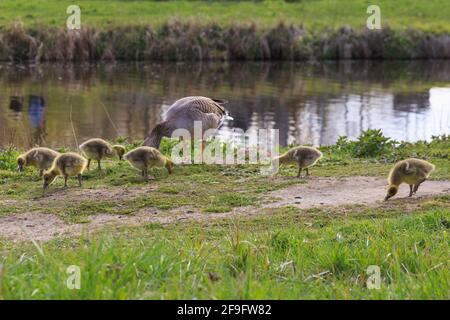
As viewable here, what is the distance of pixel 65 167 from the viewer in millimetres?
10672

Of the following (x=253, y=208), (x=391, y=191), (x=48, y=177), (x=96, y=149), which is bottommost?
(x=253, y=208)

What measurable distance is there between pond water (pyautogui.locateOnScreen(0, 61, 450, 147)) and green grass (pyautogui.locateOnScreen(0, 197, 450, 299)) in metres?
8.59

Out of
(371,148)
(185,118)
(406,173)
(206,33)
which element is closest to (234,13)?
(206,33)

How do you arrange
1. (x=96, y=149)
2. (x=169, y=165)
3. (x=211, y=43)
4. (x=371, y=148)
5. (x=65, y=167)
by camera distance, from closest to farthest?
(x=65, y=167) → (x=96, y=149) → (x=169, y=165) → (x=371, y=148) → (x=211, y=43)

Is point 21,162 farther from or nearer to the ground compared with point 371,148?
farther from the ground

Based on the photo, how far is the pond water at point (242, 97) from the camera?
20.0 m

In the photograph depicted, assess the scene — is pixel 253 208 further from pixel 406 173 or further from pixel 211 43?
pixel 211 43

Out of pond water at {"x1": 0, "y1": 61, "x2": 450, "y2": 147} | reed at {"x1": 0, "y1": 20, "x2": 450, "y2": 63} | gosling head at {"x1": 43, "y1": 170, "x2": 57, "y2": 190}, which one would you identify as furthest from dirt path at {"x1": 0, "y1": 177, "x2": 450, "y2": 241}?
reed at {"x1": 0, "y1": 20, "x2": 450, "y2": 63}

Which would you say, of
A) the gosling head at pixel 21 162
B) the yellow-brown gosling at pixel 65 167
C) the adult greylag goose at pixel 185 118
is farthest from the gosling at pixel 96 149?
the adult greylag goose at pixel 185 118

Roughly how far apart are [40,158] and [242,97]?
1522 centimetres

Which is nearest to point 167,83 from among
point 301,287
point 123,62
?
point 123,62

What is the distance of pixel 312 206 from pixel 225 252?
11.0 ft

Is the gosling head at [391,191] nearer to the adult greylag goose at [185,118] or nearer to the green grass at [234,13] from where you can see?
the adult greylag goose at [185,118]
